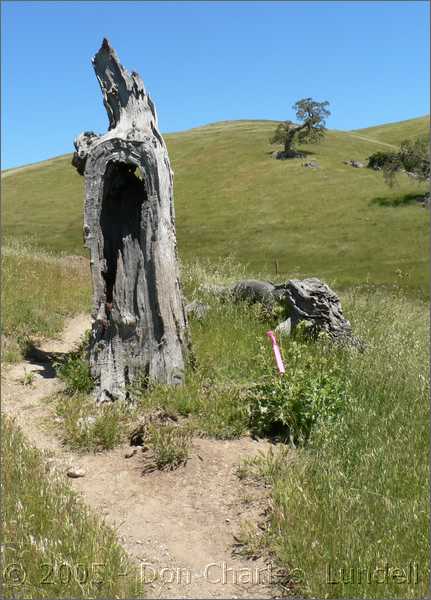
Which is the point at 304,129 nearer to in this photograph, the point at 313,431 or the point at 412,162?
the point at 412,162

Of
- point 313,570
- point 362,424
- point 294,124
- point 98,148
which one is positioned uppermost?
point 294,124

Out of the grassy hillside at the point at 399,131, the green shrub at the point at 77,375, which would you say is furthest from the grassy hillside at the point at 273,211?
the green shrub at the point at 77,375

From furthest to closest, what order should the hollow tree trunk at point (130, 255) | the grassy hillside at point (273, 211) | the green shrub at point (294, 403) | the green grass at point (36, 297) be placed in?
the grassy hillside at point (273, 211), the green grass at point (36, 297), the hollow tree trunk at point (130, 255), the green shrub at point (294, 403)

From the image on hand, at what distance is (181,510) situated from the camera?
6.03 m

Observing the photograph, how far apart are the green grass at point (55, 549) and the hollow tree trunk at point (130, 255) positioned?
3190 millimetres

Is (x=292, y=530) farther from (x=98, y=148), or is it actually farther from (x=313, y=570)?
(x=98, y=148)

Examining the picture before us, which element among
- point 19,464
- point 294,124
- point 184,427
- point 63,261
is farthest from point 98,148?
point 294,124

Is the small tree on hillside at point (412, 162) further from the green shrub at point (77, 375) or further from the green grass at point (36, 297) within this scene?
the green shrub at point (77, 375)

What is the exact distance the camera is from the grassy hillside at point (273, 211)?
150ft

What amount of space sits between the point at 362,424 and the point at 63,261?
54.9 ft

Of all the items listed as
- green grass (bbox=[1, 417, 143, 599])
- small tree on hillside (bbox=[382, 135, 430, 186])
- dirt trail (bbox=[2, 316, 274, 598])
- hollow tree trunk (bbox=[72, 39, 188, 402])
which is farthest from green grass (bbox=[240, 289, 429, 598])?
small tree on hillside (bbox=[382, 135, 430, 186])

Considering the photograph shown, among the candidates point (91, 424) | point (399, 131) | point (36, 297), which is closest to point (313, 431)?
point (91, 424)

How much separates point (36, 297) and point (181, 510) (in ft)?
33.4

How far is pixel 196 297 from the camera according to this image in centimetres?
1427
